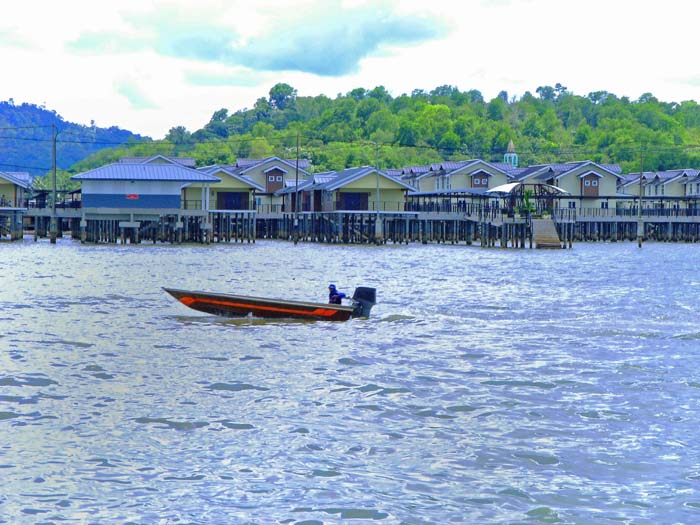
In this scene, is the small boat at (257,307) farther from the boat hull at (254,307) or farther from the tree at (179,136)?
the tree at (179,136)

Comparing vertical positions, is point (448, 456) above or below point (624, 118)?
below

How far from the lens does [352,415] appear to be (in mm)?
14398

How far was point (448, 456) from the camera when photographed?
1232cm

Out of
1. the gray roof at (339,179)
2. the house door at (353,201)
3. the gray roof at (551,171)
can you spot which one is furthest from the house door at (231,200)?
the gray roof at (551,171)

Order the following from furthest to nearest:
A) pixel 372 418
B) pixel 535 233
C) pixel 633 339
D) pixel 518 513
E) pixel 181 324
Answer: pixel 535 233 → pixel 181 324 → pixel 633 339 → pixel 372 418 → pixel 518 513

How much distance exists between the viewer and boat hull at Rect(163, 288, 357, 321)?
24516mm

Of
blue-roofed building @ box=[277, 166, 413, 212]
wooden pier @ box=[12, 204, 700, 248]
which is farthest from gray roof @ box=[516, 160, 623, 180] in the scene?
blue-roofed building @ box=[277, 166, 413, 212]

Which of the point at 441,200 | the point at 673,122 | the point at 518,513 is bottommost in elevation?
the point at 518,513

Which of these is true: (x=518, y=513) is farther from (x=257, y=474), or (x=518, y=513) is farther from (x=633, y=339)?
(x=633, y=339)

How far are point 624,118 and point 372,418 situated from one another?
176 meters

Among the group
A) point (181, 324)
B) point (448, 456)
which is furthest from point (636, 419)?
point (181, 324)

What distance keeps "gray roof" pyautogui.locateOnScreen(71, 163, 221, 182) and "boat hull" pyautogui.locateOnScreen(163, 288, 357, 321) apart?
5138 centimetres

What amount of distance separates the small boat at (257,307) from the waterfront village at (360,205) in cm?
5102

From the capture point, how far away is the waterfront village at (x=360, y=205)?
249ft
